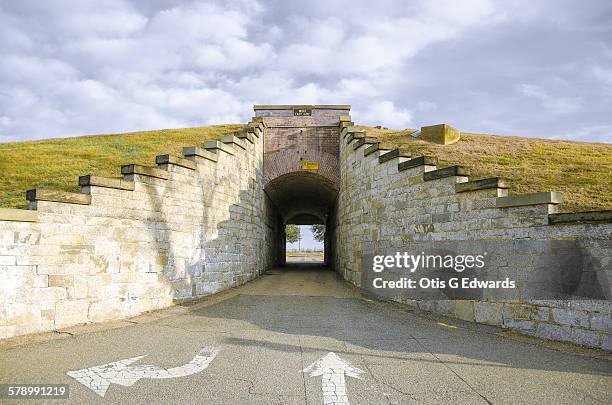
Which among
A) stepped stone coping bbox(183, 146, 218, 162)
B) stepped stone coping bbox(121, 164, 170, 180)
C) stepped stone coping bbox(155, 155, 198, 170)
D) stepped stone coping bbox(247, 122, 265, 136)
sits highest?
stepped stone coping bbox(247, 122, 265, 136)

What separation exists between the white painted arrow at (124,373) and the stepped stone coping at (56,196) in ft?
11.3

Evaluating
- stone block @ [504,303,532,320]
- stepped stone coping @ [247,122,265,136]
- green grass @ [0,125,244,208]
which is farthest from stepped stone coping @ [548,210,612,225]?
green grass @ [0,125,244,208]

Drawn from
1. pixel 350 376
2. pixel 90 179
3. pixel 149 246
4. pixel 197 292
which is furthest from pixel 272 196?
pixel 350 376

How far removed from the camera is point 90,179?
7.75 meters

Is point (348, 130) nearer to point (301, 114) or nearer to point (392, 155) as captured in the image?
point (301, 114)

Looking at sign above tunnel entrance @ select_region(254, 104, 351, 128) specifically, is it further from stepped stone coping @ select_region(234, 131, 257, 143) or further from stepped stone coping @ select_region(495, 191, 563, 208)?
stepped stone coping @ select_region(495, 191, 563, 208)

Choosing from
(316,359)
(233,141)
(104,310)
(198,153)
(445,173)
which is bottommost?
(316,359)

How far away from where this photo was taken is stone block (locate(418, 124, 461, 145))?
1578cm

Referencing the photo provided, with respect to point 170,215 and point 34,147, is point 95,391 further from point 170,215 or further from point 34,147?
point 34,147

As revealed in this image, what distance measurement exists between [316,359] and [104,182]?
219 inches

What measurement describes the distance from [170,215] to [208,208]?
1685 millimetres

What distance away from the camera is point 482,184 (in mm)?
7984

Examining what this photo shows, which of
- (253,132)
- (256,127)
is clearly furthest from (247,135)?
(256,127)

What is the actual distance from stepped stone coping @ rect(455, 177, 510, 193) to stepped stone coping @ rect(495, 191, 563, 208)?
0.99ft
